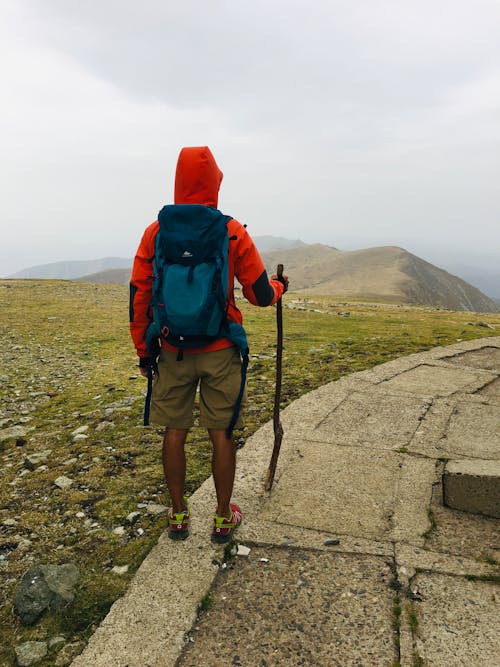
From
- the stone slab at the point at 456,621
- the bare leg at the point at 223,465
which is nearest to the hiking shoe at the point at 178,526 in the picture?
the bare leg at the point at 223,465

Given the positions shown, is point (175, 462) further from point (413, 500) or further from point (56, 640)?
point (413, 500)

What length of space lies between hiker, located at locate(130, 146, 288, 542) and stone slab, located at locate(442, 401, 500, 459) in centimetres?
338

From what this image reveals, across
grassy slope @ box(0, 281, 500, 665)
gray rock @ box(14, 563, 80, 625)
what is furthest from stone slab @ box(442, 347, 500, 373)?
gray rock @ box(14, 563, 80, 625)

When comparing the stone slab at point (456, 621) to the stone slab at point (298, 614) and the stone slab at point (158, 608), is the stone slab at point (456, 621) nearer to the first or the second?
the stone slab at point (298, 614)

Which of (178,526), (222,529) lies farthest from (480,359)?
(178,526)

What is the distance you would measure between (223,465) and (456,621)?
2144mm

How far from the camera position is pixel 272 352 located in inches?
500

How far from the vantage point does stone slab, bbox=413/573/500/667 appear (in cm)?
304

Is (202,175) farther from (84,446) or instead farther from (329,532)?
(84,446)

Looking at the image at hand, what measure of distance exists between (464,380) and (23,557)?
8329 mm

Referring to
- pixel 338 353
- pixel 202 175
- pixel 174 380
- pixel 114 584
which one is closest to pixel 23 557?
pixel 114 584

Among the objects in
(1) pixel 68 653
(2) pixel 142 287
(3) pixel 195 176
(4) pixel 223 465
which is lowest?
(1) pixel 68 653

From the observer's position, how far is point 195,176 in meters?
4.00

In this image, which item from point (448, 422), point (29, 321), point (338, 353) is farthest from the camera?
point (29, 321)
